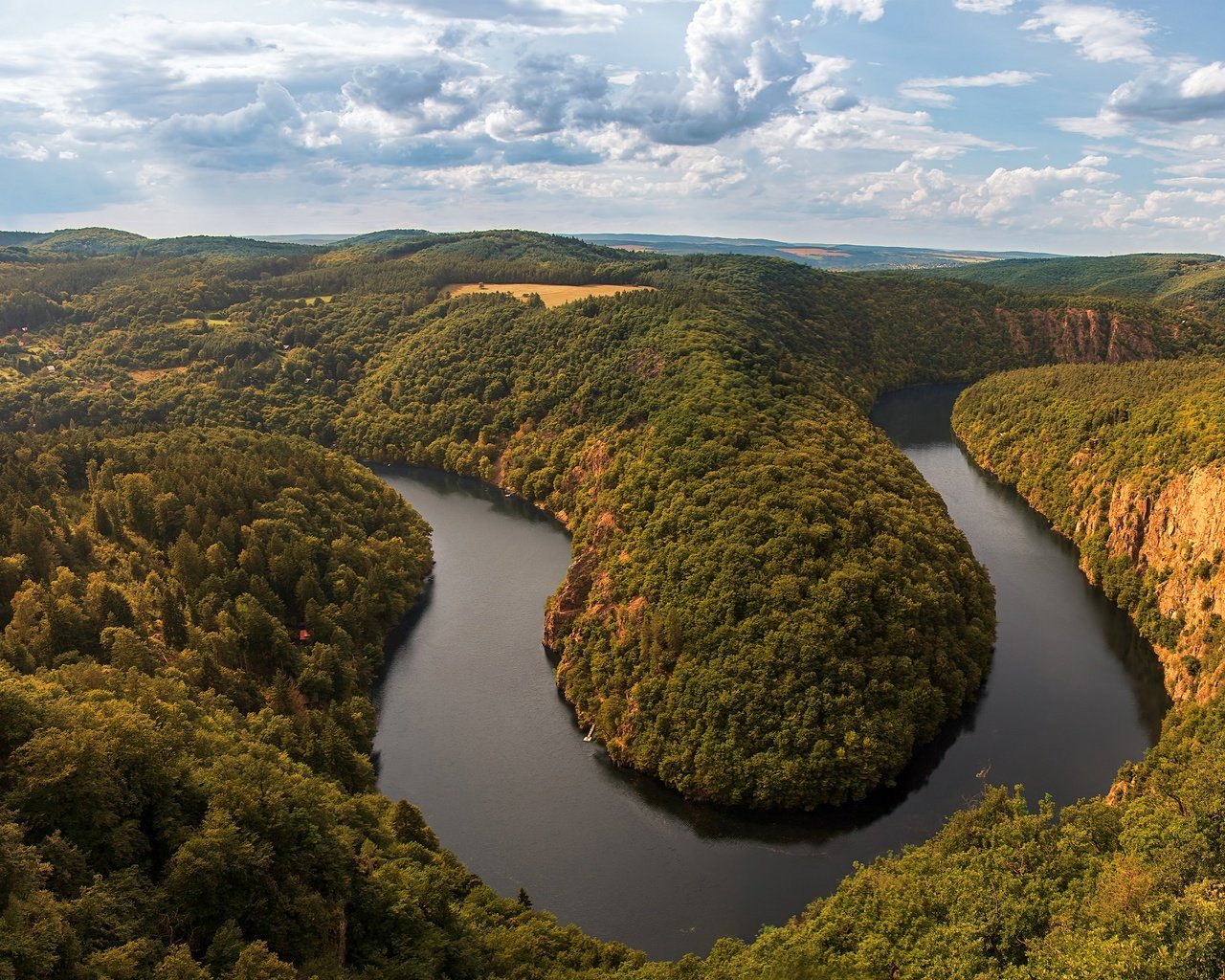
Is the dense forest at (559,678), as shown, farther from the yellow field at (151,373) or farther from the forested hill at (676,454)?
the yellow field at (151,373)

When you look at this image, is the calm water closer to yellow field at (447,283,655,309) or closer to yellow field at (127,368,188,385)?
yellow field at (447,283,655,309)

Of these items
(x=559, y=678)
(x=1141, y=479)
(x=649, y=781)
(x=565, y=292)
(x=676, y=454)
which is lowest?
(x=649, y=781)

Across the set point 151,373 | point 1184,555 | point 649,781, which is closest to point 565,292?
point 151,373


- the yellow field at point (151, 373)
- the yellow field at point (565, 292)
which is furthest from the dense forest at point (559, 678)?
the yellow field at point (565, 292)

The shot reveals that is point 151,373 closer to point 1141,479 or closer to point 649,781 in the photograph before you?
point 649,781

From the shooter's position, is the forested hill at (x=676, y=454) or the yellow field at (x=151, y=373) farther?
the yellow field at (x=151, y=373)

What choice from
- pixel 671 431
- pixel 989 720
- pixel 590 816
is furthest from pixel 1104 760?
pixel 671 431
